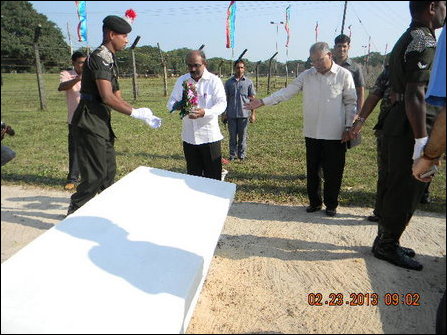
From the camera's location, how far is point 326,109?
12.0ft

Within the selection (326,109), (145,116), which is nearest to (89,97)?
(145,116)

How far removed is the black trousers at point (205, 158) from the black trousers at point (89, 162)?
3.01 feet

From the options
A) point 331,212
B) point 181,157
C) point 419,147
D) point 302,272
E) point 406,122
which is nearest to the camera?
point 419,147

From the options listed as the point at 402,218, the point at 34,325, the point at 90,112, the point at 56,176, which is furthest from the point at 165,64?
the point at 34,325

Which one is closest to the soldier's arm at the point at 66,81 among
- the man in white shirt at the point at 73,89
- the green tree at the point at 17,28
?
the man in white shirt at the point at 73,89

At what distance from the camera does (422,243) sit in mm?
3334

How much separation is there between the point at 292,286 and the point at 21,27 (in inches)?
92.5

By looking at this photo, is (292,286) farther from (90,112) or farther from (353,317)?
(90,112)

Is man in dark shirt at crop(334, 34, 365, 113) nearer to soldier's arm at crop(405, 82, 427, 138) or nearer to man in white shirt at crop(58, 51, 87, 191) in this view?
soldier's arm at crop(405, 82, 427, 138)

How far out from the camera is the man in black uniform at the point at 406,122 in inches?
92.8

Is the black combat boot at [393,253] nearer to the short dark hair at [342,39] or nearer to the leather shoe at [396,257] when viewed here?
the leather shoe at [396,257]

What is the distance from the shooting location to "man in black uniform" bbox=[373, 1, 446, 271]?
2.36 m

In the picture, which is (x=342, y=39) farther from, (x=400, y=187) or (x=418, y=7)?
(x=400, y=187)

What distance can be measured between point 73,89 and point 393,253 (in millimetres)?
4208
